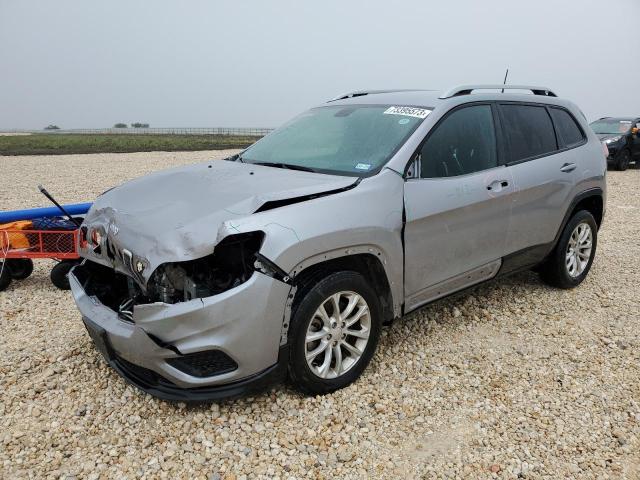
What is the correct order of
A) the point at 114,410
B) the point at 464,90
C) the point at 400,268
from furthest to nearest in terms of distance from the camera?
the point at 464,90
the point at 400,268
the point at 114,410

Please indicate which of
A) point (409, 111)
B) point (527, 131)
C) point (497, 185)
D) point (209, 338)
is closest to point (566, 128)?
point (527, 131)

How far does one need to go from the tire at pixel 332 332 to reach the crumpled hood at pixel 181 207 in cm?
55

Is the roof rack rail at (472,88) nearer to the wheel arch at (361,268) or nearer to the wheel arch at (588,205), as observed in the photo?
the wheel arch at (588,205)

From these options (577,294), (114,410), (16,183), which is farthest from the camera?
(16,183)

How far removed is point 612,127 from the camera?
1631 cm

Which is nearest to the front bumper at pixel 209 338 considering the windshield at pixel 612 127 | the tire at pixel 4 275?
the tire at pixel 4 275

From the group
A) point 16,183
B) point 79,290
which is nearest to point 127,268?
point 79,290

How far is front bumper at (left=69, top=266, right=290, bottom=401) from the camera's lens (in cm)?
254

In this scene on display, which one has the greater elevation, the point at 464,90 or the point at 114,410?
the point at 464,90

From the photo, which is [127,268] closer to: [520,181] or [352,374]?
[352,374]

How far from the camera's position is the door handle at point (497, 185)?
147 inches

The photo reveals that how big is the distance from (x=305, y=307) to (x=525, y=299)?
2751 millimetres

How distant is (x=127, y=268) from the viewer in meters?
Answer: 2.84

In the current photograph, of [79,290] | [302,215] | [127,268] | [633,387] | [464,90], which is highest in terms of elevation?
[464,90]
